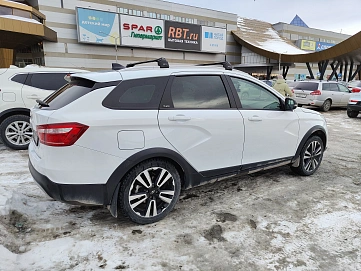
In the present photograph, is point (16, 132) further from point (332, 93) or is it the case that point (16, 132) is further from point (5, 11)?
point (5, 11)

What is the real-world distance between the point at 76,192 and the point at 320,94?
13306 mm

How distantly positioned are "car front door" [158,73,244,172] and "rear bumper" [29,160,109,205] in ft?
2.82

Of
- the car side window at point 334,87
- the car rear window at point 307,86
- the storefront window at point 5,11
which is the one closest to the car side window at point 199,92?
the car rear window at point 307,86

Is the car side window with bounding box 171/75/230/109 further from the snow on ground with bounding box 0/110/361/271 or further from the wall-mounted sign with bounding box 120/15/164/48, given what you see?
the wall-mounted sign with bounding box 120/15/164/48

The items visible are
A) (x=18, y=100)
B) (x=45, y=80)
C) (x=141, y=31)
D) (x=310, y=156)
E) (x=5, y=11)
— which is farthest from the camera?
(x=141, y=31)

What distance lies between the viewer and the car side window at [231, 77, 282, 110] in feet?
11.4

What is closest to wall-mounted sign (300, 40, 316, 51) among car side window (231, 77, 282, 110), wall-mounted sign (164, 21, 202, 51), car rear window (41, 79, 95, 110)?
wall-mounted sign (164, 21, 202, 51)

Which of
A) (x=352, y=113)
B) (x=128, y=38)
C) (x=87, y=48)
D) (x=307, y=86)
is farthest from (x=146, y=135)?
(x=128, y=38)

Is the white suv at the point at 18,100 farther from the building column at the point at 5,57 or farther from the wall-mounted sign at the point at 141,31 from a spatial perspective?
the wall-mounted sign at the point at 141,31

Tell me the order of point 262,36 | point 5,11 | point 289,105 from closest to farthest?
point 289,105
point 5,11
point 262,36

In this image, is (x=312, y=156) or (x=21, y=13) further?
(x=21, y=13)

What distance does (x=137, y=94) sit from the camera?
9.00 feet

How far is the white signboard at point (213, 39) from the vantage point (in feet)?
116

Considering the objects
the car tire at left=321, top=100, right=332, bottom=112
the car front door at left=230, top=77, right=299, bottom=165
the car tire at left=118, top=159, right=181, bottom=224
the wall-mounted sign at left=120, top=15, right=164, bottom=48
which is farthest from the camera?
the wall-mounted sign at left=120, top=15, right=164, bottom=48
